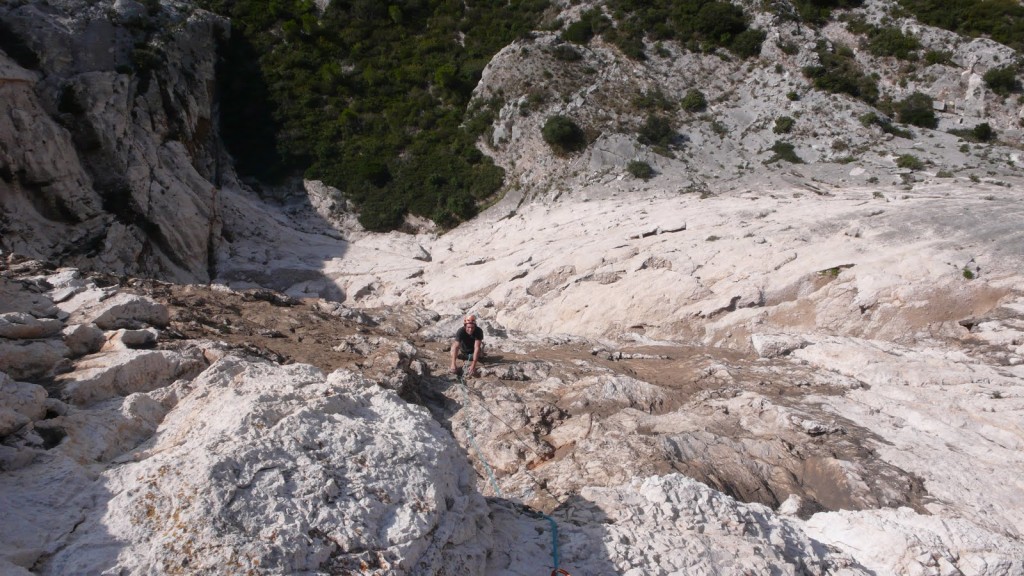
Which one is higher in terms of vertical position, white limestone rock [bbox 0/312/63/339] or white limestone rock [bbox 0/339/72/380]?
white limestone rock [bbox 0/312/63/339]

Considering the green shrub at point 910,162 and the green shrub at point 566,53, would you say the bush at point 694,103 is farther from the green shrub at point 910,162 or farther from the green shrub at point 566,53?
the green shrub at point 910,162

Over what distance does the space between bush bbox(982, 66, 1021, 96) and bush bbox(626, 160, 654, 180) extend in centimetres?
1613

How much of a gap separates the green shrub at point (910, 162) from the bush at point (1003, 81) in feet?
25.8

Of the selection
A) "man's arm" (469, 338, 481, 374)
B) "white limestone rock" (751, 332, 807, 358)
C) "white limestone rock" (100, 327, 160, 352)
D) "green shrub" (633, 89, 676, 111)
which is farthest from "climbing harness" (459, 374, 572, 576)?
"green shrub" (633, 89, 676, 111)

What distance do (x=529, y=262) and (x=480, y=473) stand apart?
1176 centimetres

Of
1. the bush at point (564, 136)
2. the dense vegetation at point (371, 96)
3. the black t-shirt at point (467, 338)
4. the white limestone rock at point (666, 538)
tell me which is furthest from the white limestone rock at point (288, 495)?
the bush at point (564, 136)

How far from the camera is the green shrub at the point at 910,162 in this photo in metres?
22.0

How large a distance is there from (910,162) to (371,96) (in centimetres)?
2671

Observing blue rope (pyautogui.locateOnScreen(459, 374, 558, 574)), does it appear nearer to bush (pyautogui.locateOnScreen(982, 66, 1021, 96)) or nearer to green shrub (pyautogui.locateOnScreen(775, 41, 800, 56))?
green shrub (pyautogui.locateOnScreen(775, 41, 800, 56))

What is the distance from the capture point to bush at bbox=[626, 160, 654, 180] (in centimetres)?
2497

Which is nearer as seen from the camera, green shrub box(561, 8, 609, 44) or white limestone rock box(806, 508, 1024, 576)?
white limestone rock box(806, 508, 1024, 576)

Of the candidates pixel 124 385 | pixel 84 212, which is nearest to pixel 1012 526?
pixel 124 385

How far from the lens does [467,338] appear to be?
34.6 feet

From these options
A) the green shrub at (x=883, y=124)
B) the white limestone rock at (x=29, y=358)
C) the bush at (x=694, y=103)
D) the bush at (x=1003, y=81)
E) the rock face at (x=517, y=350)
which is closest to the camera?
the rock face at (x=517, y=350)
